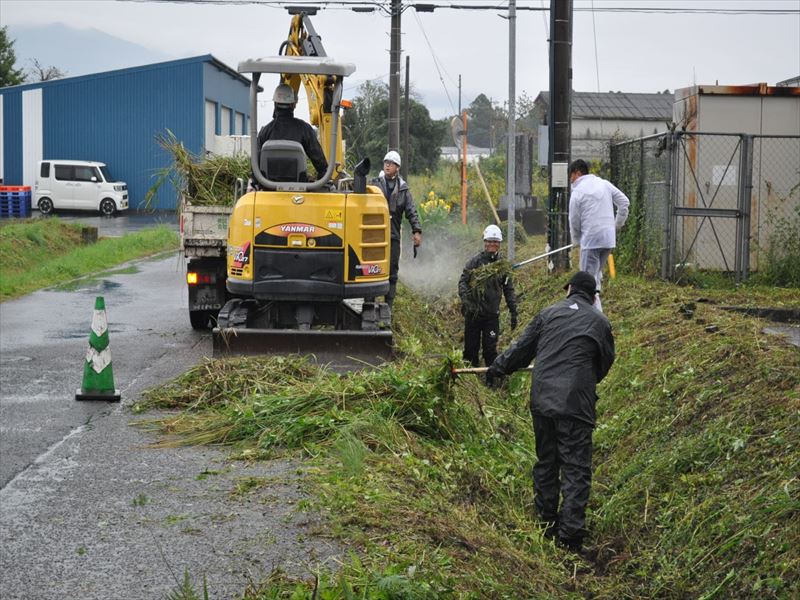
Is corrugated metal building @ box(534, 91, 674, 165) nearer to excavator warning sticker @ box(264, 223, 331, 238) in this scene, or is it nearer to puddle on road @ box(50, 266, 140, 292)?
puddle on road @ box(50, 266, 140, 292)

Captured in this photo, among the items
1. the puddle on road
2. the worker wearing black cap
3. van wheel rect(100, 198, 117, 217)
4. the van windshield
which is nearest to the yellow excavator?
the worker wearing black cap

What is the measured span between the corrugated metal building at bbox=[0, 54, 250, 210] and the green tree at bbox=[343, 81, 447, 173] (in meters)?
6.96

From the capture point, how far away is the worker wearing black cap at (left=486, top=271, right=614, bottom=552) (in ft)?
25.2

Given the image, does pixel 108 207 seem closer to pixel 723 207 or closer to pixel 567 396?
pixel 723 207

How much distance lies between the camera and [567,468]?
7758mm

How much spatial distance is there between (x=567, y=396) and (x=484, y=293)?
5101mm

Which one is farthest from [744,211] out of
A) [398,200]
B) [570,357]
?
[570,357]

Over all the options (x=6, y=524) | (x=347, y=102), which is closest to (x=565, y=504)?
(x=6, y=524)

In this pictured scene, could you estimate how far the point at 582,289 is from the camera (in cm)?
797

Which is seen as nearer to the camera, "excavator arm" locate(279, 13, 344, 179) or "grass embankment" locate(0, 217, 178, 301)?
"excavator arm" locate(279, 13, 344, 179)

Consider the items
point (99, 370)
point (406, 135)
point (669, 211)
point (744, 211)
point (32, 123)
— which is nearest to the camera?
point (99, 370)

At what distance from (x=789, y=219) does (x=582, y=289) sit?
9.69 metres

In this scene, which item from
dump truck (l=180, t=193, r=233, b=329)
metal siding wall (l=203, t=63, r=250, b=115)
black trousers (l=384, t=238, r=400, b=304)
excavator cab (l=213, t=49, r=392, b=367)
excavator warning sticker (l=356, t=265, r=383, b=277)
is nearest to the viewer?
excavator cab (l=213, t=49, r=392, b=367)

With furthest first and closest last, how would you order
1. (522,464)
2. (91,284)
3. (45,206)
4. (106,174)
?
(106,174) < (45,206) < (91,284) < (522,464)
